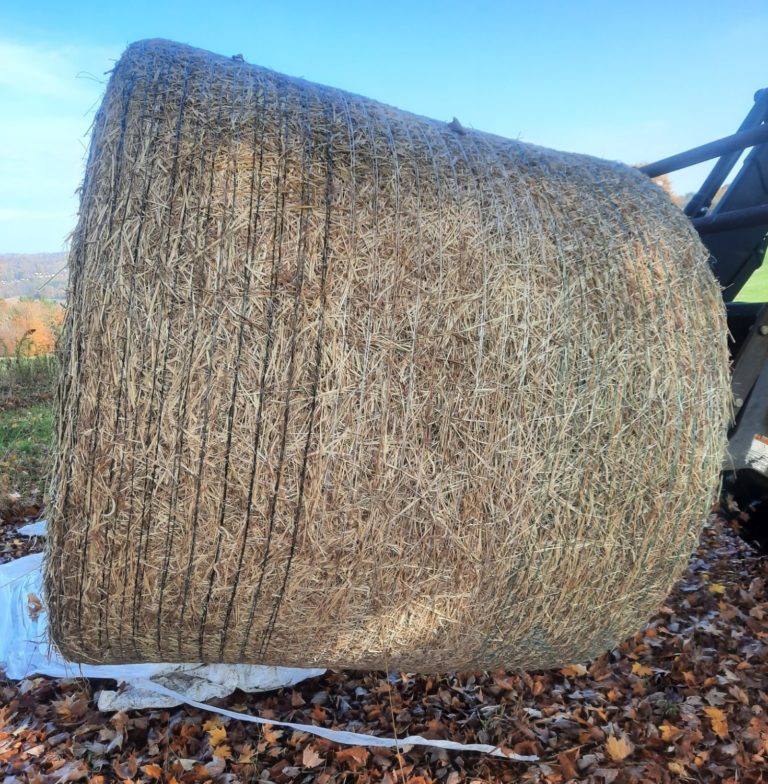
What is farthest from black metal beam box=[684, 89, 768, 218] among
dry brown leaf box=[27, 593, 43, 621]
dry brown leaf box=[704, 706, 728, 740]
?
dry brown leaf box=[27, 593, 43, 621]

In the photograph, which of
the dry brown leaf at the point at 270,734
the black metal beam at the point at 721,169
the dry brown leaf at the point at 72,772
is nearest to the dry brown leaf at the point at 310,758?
the dry brown leaf at the point at 270,734

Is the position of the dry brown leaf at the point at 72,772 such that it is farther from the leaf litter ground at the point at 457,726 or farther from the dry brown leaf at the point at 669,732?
the dry brown leaf at the point at 669,732

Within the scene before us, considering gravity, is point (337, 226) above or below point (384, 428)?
above

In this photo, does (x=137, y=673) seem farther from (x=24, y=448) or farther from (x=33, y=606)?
(x=24, y=448)

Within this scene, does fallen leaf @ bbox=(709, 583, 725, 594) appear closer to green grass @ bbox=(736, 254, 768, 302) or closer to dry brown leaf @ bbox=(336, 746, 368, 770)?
green grass @ bbox=(736, 254, 768, 302)

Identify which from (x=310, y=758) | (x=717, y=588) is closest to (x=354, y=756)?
(x=310, y=758)

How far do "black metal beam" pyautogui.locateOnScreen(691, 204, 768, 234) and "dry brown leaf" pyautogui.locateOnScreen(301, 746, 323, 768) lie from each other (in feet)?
11.6

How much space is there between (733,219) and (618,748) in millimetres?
2850

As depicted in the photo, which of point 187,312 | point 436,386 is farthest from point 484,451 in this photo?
point 187,312

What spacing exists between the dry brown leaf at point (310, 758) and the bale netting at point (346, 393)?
21.8 inches

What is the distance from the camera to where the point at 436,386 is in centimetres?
223

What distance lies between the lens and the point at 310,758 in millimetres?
2795

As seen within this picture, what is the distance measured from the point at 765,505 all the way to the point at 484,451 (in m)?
3.32

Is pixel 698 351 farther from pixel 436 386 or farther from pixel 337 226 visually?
pixel 337 226
